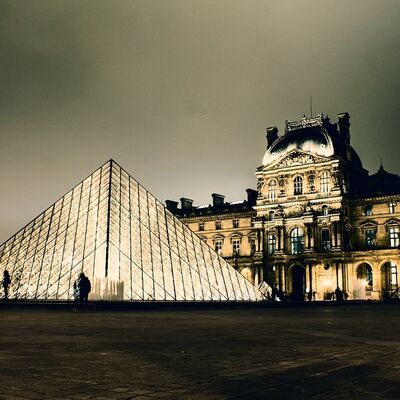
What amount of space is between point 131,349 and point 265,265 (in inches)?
1883

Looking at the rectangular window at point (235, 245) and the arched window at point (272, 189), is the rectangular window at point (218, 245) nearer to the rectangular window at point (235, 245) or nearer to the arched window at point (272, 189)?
the rectangular window at point (235, 245)

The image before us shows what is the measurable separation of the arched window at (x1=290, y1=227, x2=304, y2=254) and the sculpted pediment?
6276 millimetres

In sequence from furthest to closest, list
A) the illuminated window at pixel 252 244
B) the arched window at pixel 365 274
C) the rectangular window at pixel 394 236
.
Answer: the illuminated window at pixel 252 244, the arched window at pixel 365 274, the rectangular window at pixel 394 236

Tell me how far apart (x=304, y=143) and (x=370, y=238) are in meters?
10.9

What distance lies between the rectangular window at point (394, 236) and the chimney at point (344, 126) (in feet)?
36.5

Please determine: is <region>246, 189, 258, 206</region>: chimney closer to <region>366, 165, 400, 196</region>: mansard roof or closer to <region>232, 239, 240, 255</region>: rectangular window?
<region>232, 239, 240, 255</region>: rectangular window

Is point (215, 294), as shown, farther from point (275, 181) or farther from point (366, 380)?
point (275, 181)

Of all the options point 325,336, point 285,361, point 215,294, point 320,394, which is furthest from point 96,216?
point 320,394

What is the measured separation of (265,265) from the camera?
53.3 meters

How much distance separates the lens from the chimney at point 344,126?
182 feet

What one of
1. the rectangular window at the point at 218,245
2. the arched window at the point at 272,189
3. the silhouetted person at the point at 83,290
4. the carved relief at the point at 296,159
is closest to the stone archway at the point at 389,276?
the carved relief at the point at 296,159

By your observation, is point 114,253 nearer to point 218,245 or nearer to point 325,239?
point 325,239

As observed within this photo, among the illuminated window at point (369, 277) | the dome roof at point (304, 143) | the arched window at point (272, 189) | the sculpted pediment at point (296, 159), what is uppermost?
the dome roof at point (304, 143)

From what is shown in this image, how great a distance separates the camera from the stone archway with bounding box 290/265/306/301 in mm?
52134
